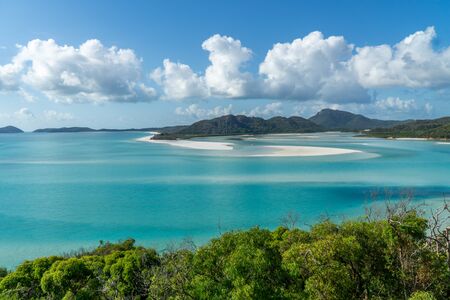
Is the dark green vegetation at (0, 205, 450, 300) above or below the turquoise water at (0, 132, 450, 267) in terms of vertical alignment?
above

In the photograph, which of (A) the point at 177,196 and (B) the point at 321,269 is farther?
(A) the point at 177,196

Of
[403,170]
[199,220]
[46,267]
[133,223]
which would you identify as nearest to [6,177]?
[133,223]

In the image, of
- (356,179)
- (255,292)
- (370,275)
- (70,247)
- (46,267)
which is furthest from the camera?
(356,179)

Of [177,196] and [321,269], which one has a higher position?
[321,269]

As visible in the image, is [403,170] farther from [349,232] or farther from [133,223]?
[349,232]

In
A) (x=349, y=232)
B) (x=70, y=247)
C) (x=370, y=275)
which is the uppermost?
(x=349, y=232)

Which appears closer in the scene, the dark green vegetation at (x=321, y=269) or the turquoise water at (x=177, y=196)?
the dark green vegetation at (x=321, y=269)

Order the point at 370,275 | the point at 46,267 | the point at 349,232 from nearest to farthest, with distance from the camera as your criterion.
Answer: the point at 370,275 < the point at 349,232 < the point at 46,267

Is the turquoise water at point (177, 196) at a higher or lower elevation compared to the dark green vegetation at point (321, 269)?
lower
